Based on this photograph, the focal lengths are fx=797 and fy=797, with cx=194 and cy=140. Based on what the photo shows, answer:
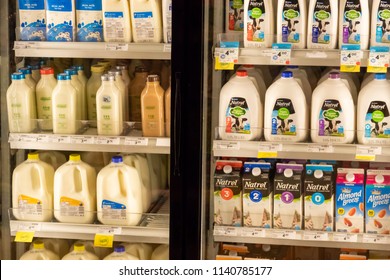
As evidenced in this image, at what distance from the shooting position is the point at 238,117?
3.15 metres

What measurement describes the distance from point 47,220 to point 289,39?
1240 millimetres

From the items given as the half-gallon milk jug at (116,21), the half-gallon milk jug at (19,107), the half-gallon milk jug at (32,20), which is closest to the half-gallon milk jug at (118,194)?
the half-gallon milk jug at (19,107)

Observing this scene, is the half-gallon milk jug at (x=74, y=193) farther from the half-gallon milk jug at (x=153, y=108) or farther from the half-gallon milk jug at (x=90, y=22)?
the half-gallon milk jug at (x=90, y=22)

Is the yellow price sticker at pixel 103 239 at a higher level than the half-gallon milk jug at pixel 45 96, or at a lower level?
lower

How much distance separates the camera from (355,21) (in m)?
3.07

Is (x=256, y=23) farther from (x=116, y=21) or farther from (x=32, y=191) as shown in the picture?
(x=32, y=191)

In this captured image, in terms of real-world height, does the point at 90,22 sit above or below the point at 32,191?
above

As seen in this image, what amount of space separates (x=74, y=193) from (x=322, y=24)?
1207 millimetres

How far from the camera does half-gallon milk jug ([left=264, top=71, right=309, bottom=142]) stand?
10.2 ft

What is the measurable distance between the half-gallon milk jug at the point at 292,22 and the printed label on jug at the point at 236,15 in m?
0.16

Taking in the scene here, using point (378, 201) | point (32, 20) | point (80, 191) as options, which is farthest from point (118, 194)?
point (378, 201)

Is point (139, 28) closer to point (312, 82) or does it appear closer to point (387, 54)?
point (312, 82)

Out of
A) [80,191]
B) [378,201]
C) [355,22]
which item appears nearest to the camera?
[355,22]

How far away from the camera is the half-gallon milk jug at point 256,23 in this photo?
3105 mm
